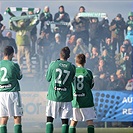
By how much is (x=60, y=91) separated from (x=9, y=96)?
34.4 inches

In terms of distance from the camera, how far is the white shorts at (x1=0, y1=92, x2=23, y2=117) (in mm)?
8766

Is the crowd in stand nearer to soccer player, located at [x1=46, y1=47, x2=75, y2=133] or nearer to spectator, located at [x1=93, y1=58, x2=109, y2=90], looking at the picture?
spectator, located at [x1=93, y1=58, x2=109, y2=90]

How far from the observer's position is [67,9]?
15570mm

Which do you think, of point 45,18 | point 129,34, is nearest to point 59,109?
point 45,18

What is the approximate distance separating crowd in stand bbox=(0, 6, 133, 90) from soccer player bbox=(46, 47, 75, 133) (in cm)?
621

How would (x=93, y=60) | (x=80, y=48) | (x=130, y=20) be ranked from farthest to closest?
(x=130, y=20)
(x=80, y=48)
(x=93, y=60)

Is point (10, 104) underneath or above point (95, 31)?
underneath

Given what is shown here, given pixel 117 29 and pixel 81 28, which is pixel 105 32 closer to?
pixel 117 29

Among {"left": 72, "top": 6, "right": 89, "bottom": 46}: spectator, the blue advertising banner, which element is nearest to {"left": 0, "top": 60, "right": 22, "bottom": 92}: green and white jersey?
the blue advertising banner

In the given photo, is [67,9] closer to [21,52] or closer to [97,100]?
[21,52]

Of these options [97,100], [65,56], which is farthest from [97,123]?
[65,56]

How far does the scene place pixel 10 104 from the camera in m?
8.77

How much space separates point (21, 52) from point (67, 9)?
1.92m

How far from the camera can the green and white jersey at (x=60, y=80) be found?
8844 millimetres
